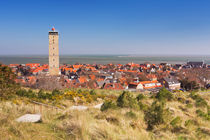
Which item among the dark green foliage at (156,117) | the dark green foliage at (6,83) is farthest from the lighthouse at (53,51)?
the dark green foliage at (156,117)

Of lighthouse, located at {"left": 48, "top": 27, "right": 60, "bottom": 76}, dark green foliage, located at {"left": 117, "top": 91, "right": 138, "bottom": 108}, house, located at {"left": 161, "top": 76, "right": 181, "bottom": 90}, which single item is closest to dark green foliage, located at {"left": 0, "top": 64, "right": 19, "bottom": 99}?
dark green foliage, located at {"left": 117, "top": 91, "right": 138, "bottom": 108}

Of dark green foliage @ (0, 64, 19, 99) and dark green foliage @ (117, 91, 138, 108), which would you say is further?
dark green foliage @ (0, 64, 19, 99)

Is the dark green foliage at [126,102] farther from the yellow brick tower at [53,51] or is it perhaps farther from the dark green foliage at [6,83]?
the yellow brick tower at [53,51]

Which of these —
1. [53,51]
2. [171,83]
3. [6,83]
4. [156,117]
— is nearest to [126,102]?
[156,117]

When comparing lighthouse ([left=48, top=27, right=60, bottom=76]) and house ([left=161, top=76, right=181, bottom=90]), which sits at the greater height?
lighthouse ([left=48, top=27, right=60, bottom=76])

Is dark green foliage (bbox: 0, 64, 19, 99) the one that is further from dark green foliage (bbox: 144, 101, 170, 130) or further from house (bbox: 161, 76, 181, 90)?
house (bbox: 161, 76, 181, 90)

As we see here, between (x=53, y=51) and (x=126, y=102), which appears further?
(x=53, y=51)

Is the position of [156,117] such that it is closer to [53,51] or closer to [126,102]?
[126,102]

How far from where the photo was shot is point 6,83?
816 centimetres

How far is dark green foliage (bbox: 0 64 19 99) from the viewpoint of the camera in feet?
25.3

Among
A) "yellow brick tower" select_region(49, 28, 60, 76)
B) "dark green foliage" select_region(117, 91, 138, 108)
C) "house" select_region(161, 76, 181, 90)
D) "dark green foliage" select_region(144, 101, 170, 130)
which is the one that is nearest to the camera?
"dark green foliage" select_region(144, 101, 170, 130)

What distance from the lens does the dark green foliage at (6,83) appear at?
25.3 ft

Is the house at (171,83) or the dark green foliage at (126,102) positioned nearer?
the dark green foliage at (126,102)

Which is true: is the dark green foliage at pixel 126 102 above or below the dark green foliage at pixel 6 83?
below
